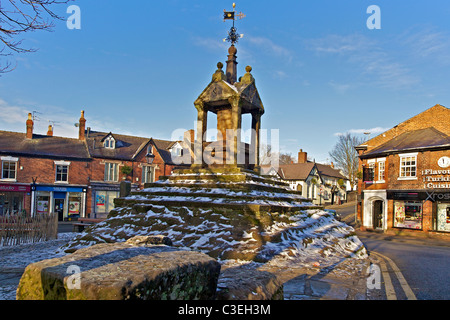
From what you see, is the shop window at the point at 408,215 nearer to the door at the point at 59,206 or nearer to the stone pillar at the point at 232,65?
the stone pillar at the point at 232,65

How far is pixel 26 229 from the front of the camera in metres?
11.6

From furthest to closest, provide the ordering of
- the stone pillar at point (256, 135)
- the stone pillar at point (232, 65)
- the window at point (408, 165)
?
1. the window at point (408, 165)
2. the stone pillar at point (232, 65)
3. the stone pillar at point (256, 135)

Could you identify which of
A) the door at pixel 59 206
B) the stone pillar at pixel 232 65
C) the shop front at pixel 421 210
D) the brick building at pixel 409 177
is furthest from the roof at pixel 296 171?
the stone pillar at pixel 232 65

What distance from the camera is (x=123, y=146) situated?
35812 mm

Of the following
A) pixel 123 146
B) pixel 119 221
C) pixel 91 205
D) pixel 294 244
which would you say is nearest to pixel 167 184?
pixel 119 221

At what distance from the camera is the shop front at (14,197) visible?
27875mm

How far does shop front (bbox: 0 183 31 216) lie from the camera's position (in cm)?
2788

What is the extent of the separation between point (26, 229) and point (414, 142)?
25.8 m

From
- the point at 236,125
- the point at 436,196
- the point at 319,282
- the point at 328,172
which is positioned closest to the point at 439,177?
the point at 436,196

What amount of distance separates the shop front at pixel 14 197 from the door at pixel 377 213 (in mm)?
31225

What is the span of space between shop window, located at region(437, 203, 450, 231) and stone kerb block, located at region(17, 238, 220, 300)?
78.7ft

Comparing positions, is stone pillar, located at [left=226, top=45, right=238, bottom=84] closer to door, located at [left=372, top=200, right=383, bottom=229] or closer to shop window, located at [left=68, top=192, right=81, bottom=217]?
door, located at [left=372, top=200, right=383, bottom=229]

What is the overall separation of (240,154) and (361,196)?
1820cm
